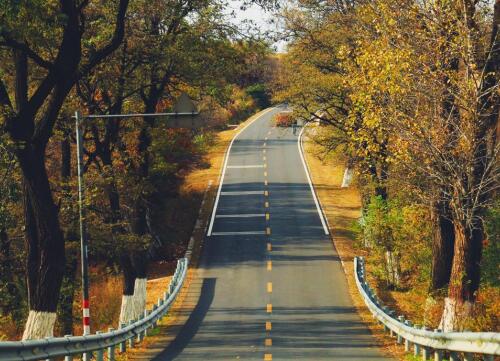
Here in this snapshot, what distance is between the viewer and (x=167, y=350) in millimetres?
22422

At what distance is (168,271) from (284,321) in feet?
57.8

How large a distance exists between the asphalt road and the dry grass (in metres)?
0.46

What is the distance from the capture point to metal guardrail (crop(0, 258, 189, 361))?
11.2 m

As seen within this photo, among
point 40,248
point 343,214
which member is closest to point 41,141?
point 40,248

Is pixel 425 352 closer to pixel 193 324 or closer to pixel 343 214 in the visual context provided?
pixel 193 324

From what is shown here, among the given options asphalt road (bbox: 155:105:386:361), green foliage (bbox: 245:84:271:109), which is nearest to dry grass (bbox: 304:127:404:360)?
asphalt road (bbox: 155:105:386:361)

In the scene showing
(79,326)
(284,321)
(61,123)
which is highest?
(61,123)

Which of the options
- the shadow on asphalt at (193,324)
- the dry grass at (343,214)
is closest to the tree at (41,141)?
the shadow on asphalt at (193,324)

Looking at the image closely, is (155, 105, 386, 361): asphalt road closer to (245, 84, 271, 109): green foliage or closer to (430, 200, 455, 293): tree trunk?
(430, 200, 455, 293): tree trunk

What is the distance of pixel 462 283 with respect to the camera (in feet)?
60.6

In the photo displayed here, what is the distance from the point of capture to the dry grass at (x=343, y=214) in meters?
25.9

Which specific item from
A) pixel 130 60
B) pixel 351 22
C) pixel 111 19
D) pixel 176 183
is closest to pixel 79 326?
pixel 130 60

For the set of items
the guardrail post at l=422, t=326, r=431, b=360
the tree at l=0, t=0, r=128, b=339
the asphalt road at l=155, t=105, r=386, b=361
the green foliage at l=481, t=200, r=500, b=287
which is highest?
the tree at l=0, t=0, r=128, b=339

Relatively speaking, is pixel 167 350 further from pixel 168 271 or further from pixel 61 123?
pixel 168 271
